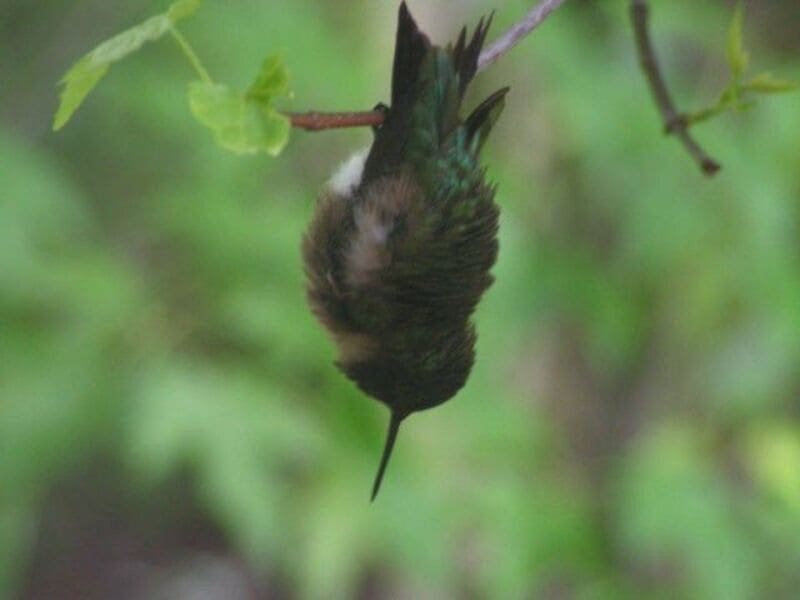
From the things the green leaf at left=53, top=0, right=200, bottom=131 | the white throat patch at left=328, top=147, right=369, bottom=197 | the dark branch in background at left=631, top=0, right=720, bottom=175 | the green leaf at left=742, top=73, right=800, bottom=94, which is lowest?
the dark branch in background at left=631, top=0, right=720, bottom=175

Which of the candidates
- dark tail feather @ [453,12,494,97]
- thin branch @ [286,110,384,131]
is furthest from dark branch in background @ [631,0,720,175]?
thin branch @ [286,110,384,131]

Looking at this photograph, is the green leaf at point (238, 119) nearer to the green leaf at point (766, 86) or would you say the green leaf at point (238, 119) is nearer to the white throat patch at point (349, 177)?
the white throat patch at point (349, 177)

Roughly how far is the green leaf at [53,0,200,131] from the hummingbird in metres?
0.11

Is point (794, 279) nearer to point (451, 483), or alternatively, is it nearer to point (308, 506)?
point (451, 483)

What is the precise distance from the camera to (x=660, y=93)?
1.09 metres

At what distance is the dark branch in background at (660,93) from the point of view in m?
1.01

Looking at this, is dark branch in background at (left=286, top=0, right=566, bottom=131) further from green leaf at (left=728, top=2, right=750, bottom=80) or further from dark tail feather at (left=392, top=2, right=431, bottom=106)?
green leaf at (left=728, top=2, right=750, bottom=80)

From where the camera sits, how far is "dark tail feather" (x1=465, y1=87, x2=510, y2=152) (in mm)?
895

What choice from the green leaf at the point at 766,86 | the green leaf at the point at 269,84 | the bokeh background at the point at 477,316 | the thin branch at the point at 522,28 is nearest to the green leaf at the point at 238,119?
the green leaf at the point at 269,84

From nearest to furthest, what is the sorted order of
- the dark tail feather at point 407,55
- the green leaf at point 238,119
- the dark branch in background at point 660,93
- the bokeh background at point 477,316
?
the green leaf at point 238,119 < the dark tail feather at point 407,55 < the dark branch in background at point 660,93 < the bokeh background at point 477,316

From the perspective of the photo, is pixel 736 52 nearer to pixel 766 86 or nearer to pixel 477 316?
pixel 766 86

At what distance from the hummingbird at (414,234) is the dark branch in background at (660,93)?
6.0 inches

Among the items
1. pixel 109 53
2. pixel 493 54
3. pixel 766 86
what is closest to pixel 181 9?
pixel 109 53

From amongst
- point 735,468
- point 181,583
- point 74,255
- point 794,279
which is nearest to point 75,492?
point 181,583
